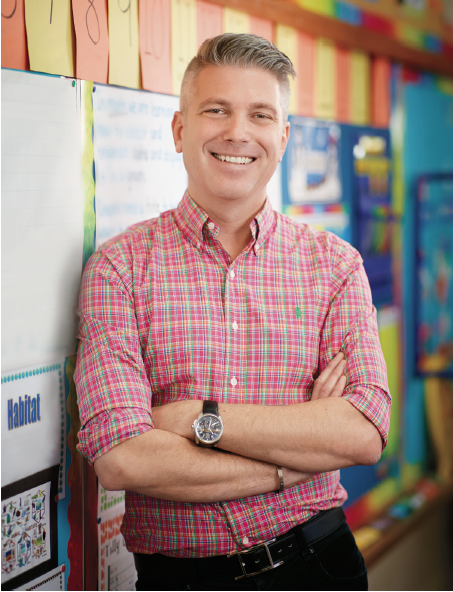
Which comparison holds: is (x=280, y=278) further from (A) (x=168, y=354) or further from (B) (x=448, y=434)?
(B) (x=448, y=434)

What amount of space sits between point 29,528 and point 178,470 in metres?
0.47

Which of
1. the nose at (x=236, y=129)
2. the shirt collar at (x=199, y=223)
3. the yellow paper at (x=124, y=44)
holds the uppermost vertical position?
the yellow paper at (x=124, y=44)

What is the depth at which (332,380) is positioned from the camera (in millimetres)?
1470

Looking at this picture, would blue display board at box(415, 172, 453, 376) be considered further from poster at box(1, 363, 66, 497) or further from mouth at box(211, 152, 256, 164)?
poster at box(1, 363, 66, 497)

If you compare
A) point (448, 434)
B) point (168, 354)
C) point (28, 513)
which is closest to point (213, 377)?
point (168, 354)

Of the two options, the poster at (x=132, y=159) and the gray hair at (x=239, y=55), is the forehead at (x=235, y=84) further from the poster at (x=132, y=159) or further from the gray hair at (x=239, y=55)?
the poster at (x=132, y=159)

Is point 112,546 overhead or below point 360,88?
below

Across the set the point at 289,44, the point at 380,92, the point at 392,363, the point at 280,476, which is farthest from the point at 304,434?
the point at 380,92

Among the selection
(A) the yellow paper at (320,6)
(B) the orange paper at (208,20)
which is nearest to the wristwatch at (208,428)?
(B) the orange paper at (208,20)

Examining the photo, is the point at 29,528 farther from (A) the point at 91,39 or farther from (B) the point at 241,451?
(A) the point at 91,39

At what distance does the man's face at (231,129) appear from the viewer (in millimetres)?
1484

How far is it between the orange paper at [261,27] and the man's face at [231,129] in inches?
32.7

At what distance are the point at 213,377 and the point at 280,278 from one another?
0.32 m

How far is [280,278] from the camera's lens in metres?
1.58
